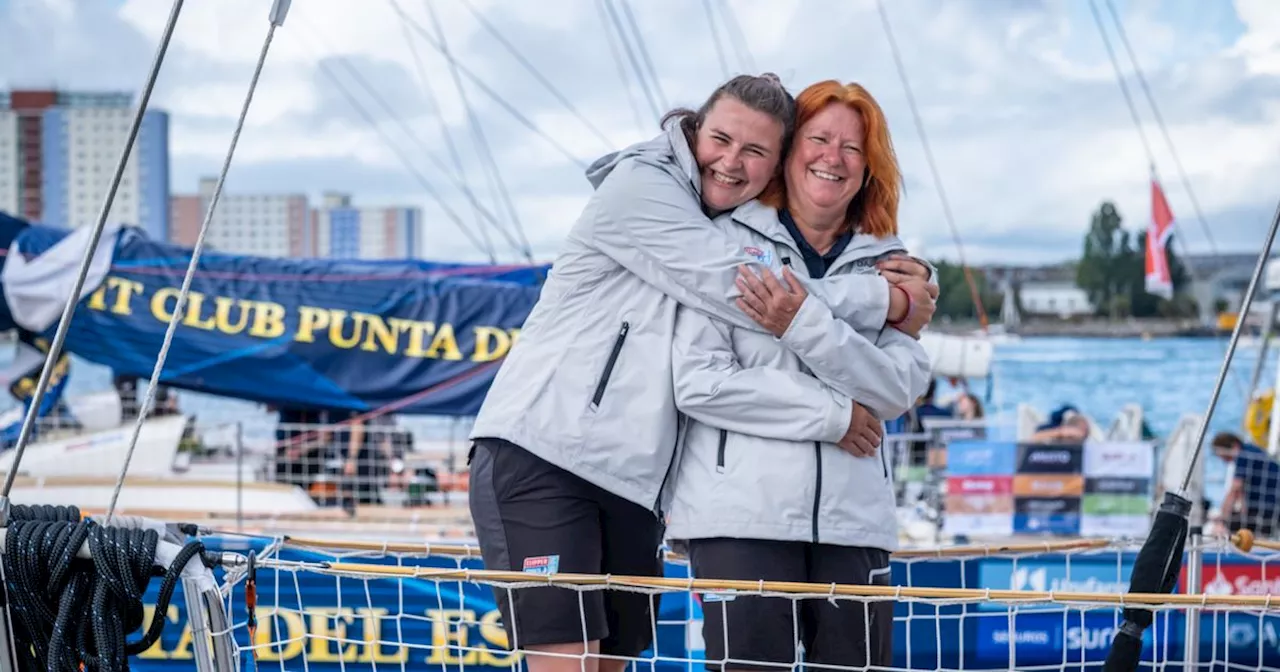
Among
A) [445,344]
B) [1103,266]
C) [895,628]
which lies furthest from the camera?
[1103,266]

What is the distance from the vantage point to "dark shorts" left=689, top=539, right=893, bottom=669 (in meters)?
2.43

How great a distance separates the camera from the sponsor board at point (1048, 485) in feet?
21.8

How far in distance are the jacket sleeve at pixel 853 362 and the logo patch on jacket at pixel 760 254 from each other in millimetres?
139

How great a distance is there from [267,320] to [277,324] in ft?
0.21

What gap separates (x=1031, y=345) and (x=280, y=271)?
25.8 metres

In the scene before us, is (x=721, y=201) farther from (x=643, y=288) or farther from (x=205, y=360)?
(x=205, y=360)

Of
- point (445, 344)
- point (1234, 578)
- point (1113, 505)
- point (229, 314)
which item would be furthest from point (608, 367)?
point (229, 314)

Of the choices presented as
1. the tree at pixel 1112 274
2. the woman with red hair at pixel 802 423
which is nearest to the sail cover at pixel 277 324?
the woman with red hair at pixel 802 423

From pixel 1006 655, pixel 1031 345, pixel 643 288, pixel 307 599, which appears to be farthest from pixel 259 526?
pixel 1031 345

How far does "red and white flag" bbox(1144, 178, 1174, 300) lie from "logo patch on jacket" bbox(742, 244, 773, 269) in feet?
38.9

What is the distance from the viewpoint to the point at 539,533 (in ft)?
8.34

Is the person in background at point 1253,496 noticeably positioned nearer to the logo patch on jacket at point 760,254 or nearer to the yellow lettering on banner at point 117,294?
the logo patch on jacket at point 760,254

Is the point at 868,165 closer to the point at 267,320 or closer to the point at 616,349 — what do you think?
the point at 616,349

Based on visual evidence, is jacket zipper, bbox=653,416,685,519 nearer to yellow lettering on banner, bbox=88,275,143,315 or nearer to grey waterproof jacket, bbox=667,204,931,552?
grey waterproof jacket, bbox=667,204,931,552
